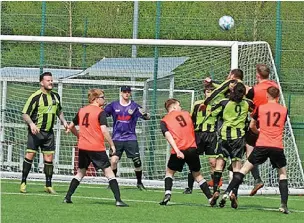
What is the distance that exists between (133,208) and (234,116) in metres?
2.06

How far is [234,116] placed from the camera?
567 inches

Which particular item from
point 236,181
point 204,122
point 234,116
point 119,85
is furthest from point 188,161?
point 119,85

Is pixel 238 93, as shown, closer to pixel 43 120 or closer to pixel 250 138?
pixel 250 138

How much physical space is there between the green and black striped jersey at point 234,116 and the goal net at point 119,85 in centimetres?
417

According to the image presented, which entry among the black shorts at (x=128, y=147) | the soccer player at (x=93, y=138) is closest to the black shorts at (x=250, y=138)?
the soccer player at (x=93, y=138)

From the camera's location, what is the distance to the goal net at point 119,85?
19.4 metres

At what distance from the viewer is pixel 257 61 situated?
18422mm

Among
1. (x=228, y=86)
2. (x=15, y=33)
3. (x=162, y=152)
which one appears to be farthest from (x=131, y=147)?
(x=15, y=33)

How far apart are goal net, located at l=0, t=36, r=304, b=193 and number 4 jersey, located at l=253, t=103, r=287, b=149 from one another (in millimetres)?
4792

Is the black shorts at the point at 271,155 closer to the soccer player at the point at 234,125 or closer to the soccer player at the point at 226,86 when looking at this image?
the soccer player at the point at 234,125

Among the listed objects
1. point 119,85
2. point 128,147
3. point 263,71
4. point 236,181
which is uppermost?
point 263,71

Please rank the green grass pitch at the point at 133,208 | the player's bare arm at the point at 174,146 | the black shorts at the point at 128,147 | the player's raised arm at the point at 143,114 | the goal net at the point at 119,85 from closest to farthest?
the green grass pitch at the point at 133,208 < the player's bare arm at the point at 174,146 < the player's raised arm at the point at 143,114 < the black shorts at the point at 128,147 < the goal net at the point at 119,85

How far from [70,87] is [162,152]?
2.39m

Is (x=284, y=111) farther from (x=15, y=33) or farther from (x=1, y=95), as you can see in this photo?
(x=15, y=33)
